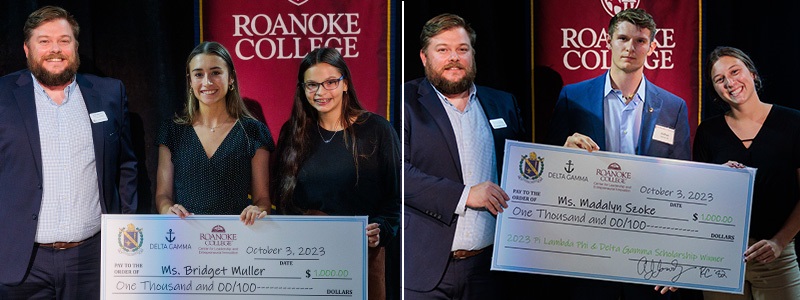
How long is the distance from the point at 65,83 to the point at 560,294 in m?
2.55

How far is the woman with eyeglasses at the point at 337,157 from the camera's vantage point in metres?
3.87

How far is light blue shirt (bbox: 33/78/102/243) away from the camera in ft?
12.2

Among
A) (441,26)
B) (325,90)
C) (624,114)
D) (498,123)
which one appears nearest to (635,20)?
(624,114)

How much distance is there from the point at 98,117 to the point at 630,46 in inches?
99.1

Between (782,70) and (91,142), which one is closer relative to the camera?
(91,142)

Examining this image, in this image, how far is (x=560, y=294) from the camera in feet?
13.1

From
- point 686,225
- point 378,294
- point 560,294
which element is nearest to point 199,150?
point 378,294

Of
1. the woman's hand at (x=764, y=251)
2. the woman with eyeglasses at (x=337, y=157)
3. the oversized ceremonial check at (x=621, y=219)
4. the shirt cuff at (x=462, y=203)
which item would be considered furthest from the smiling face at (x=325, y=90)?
the woman's hand at (x=764, y=251)

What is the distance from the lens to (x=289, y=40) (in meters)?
3.95

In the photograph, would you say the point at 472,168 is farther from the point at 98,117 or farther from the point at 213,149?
the point at 98,117

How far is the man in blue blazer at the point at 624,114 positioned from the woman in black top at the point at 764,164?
0.66 ft

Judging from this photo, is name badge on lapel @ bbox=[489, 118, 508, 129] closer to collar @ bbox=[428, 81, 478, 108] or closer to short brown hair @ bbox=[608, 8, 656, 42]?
collar @ bbox=[428, 81, 478, 108]

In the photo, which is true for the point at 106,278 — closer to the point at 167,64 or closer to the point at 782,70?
the point at 167,64

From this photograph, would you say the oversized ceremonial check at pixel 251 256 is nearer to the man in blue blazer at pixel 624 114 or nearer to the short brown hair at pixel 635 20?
the man in blue blazer at pixel 624 114
